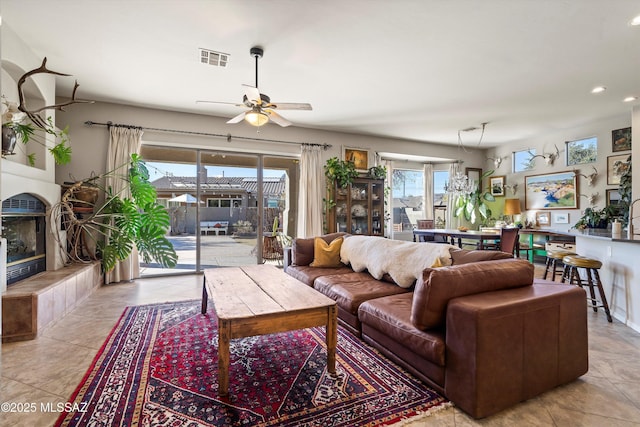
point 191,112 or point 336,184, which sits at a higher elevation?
point 191,112

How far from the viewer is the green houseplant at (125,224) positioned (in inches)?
156

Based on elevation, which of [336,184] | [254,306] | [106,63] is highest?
[106,63]

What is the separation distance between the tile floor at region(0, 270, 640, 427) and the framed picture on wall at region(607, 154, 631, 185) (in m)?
3.28

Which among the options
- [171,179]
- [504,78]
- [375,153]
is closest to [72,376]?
[171,179]

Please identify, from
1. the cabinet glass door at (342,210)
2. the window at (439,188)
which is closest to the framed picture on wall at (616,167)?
the window at (439,188)

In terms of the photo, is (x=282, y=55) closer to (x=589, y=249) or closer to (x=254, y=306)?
(x=254, y=306)

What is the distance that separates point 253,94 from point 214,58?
83 centimetres

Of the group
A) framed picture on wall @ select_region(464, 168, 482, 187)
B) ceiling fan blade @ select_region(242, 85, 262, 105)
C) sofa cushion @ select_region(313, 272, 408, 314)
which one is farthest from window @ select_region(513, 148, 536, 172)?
ceiling fan blade @ select_region(242, 85, 262, 105)

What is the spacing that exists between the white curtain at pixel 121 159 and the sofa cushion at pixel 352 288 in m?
3.18

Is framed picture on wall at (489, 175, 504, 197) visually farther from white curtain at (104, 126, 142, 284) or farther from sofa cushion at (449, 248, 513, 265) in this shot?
white curtain at (104, 126, 142, 284)

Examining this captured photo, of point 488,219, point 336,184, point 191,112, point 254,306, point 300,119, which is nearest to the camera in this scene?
point 254,306

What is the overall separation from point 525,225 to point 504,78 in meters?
4.25

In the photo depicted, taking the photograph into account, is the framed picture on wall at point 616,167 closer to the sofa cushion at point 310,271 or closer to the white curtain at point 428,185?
the white curtain at point 428,185

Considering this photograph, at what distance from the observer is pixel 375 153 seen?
6684 mm
